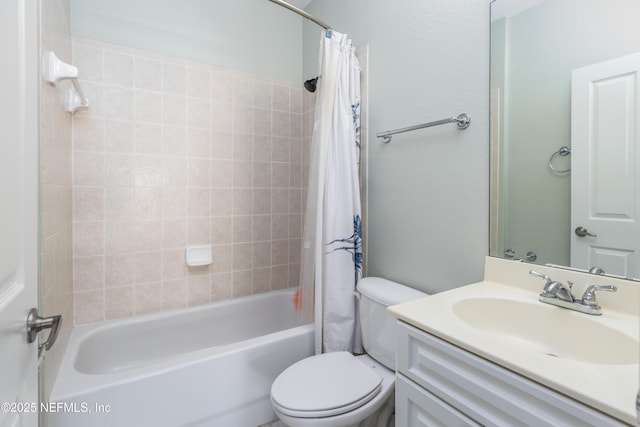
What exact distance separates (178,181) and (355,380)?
1546 mm

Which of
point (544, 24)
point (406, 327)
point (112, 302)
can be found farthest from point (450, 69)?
point (112, 302)

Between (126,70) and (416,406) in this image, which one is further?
(126,70)

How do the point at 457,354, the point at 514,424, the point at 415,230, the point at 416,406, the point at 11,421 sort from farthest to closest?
the point at 415,230 < the point at 416,406 < the point at 457,354 < the point at 514,424 < the point at 11,421

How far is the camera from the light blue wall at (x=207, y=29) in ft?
5.62

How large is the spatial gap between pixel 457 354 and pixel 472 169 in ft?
2.55

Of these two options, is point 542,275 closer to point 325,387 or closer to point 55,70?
point 325,387

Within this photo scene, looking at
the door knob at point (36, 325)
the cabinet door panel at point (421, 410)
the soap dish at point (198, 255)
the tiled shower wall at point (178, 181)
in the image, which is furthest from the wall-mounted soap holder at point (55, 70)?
the cabinet door panel at point (421, 410)

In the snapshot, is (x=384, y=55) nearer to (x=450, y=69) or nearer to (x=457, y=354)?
(x=450, y=69)

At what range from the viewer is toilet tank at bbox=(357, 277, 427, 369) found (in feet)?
4.36

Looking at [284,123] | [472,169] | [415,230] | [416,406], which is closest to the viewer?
[416,406]

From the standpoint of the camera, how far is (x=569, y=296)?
892 millimetres

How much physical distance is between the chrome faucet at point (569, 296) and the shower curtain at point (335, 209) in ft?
2.80

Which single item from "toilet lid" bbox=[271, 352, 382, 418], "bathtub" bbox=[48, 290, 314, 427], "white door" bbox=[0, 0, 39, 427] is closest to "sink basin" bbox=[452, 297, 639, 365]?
"toilet lid" bbox=[271, 352, 382, 418]

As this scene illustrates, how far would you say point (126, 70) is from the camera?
1.75 meters
